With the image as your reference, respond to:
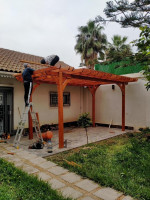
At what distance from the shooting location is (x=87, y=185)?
3041mm

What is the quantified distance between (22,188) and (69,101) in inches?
312

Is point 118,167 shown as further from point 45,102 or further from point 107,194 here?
point 45,102

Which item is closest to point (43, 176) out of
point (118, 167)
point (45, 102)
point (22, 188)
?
point (22, 188)

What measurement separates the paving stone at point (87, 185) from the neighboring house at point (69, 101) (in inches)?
210

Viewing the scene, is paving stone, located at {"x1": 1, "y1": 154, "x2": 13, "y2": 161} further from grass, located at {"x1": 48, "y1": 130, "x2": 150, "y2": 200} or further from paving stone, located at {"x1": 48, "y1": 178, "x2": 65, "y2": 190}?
paving stone, located at {"x1": 48, "y1": 178, "x2": 65, "y2": 190}

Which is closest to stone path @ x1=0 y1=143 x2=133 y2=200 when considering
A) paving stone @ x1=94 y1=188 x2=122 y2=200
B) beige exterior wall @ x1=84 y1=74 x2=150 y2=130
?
paving stone @ x1=94 y1=188 x2=122 y2=200

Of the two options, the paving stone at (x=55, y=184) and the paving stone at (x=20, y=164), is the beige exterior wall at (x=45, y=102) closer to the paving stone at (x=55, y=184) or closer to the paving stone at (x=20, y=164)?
the paving stone at (x=20, y=164)

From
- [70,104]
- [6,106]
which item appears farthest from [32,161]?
[70,104]

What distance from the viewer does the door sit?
7316mm

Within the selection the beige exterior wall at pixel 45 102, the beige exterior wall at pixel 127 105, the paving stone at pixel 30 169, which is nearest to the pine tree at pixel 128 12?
the beige exterior wall at pixel 127 105

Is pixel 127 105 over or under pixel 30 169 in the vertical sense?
over

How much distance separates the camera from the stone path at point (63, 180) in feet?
8.88

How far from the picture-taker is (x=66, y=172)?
363 centimetres

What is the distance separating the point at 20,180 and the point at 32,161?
1.11 metres
